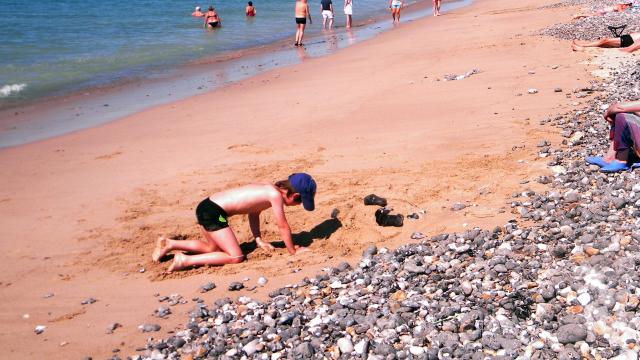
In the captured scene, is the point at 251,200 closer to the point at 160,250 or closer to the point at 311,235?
the point at 311,235

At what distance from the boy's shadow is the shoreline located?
594cm

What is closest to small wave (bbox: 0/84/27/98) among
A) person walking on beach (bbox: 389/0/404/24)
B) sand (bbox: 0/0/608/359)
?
sand (bbox: 0/0/608/359)

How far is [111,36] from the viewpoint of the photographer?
2219 cm

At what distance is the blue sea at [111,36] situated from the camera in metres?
16.2

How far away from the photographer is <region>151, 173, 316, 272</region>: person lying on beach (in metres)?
5.91

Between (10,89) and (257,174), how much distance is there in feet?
31.7

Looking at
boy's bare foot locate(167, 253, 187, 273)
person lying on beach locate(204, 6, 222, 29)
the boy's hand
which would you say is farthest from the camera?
person lying on beach locate(204, 6, 222, 29)

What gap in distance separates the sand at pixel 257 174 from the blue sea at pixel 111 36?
16.7 ft

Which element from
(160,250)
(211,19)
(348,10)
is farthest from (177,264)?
(211,19)

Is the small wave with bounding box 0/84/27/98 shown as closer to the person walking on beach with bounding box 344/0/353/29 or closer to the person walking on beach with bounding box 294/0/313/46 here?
the person walking on beach with bounding box 294/0/313/46

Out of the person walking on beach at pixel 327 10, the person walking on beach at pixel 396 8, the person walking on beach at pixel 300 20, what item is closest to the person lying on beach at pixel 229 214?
the person walking on beach at pixel 300 20

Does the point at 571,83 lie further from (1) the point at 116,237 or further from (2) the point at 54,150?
(2) the point at 54,150

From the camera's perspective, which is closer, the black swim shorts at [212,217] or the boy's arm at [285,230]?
the boy's arm at [285,230]

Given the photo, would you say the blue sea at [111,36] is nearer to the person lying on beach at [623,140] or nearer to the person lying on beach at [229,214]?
the person lying on beach at [229,214]
